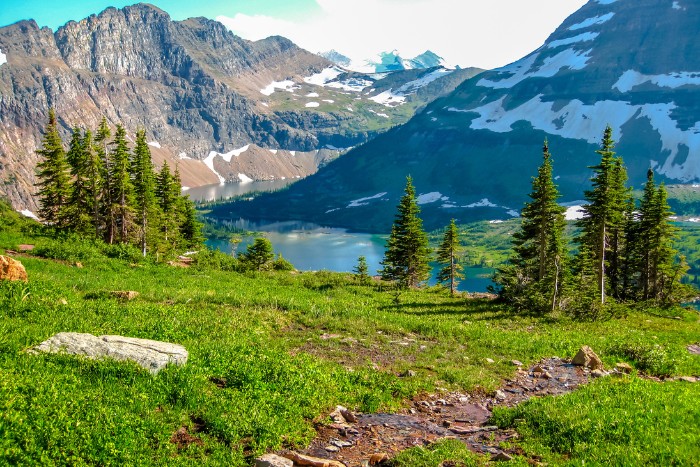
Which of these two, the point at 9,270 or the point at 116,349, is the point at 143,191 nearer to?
the point at 9,270

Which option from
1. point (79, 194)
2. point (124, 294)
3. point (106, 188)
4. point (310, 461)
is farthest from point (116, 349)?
point (79, 194)

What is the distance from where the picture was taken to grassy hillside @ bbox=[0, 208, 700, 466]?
942 centimetres

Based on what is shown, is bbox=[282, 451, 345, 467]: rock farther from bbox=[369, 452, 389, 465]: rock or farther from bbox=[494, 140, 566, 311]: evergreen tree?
bbox=[494, 140, 566, 311]: evergreen tree

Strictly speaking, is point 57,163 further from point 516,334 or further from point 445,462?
point 445,462

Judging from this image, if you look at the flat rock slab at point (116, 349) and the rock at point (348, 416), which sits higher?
the flat rock slab at point (116, 349)

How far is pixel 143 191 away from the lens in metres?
56.2

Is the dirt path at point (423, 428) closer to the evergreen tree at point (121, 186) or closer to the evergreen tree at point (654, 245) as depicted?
the evergreen tree at point (654, 245)

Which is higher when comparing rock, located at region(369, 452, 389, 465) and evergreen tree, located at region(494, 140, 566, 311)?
evergreen tree, located at region(494, 140, 566, 311)

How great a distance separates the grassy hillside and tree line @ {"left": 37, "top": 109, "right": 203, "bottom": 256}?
26.5m

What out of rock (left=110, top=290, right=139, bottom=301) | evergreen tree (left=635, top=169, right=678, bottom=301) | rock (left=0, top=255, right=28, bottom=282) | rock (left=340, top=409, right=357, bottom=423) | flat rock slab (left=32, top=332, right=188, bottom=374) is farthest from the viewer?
evergreen tree (left=635, top=169, right=678, bottom=301)

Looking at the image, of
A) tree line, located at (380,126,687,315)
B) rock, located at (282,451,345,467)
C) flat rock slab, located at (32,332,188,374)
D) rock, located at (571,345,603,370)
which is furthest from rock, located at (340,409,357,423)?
tree line, located at (380,126,687,315)

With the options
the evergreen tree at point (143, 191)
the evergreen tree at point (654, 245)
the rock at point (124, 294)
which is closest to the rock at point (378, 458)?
the rock at point (124, 294)

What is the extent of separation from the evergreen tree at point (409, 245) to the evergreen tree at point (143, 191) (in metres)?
29.6

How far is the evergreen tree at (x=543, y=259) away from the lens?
33.6m
